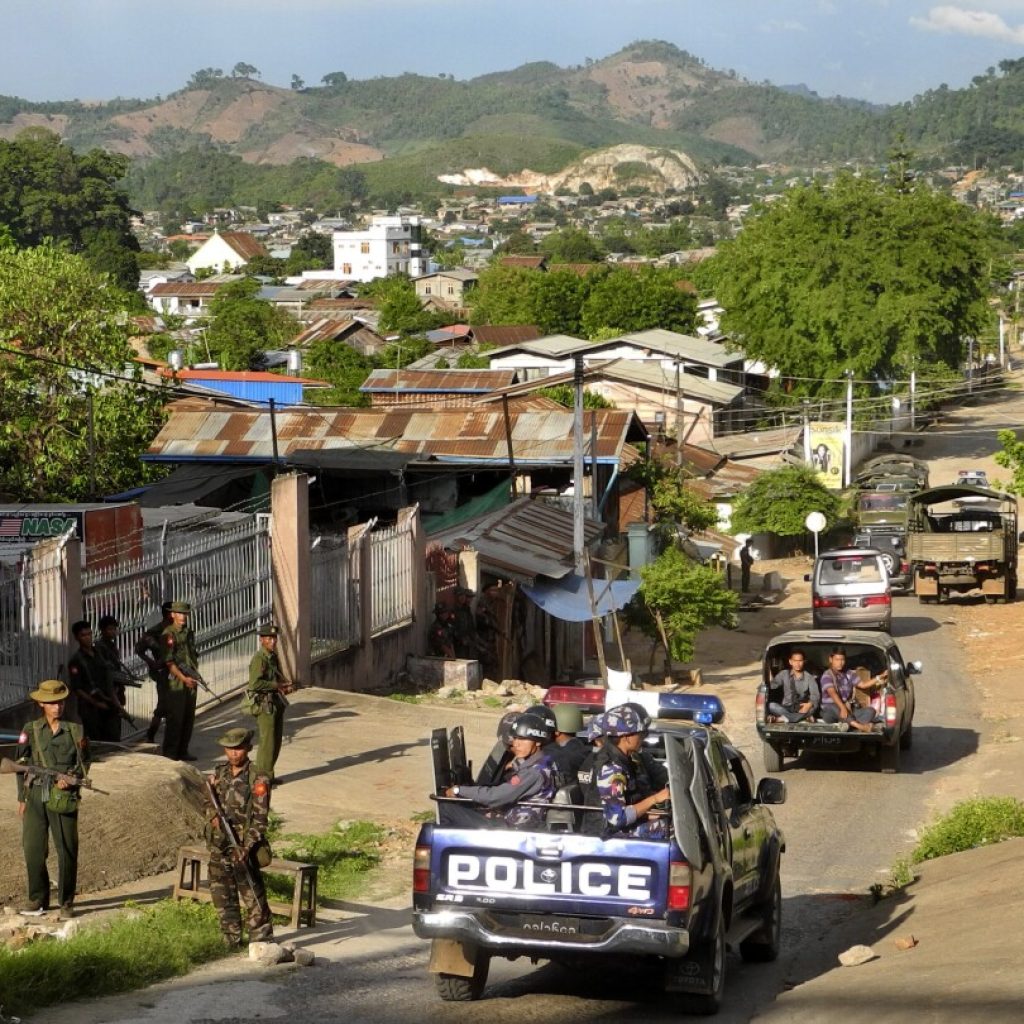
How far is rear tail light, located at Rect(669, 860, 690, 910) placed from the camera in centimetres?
894

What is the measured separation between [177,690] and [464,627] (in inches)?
399

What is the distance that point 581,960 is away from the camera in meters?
9.83

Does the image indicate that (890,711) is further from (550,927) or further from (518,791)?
(550,927)

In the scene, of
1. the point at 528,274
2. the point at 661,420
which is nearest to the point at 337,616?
the point at 661,420

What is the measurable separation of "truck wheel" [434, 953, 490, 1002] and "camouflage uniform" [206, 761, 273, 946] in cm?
141

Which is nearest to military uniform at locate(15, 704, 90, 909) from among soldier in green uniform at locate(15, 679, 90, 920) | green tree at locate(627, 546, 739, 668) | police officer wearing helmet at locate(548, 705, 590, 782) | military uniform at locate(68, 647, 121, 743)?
soldier in green uniform at locate(15, 679, 90, 920)

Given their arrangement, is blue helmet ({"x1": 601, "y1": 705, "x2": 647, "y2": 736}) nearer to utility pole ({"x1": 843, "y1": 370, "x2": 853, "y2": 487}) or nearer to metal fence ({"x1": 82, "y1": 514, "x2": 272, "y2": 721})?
metal fence ({"x1": 82, "y1": 514, "x2": 272, "y2": 721})

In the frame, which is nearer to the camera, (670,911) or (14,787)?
(670,911)

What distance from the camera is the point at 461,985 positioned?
9672 mm

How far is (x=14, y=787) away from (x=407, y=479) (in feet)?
71.6

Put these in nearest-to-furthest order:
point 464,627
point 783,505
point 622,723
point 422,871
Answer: point 422,871, point 622,723, point 464,627, point 783,505

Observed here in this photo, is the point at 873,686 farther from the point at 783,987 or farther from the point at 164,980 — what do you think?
the point at 164,980

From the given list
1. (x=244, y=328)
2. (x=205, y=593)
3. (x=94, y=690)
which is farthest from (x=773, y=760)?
(x=244, y=328)

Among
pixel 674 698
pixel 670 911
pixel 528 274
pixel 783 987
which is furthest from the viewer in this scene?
pixel 528 274
